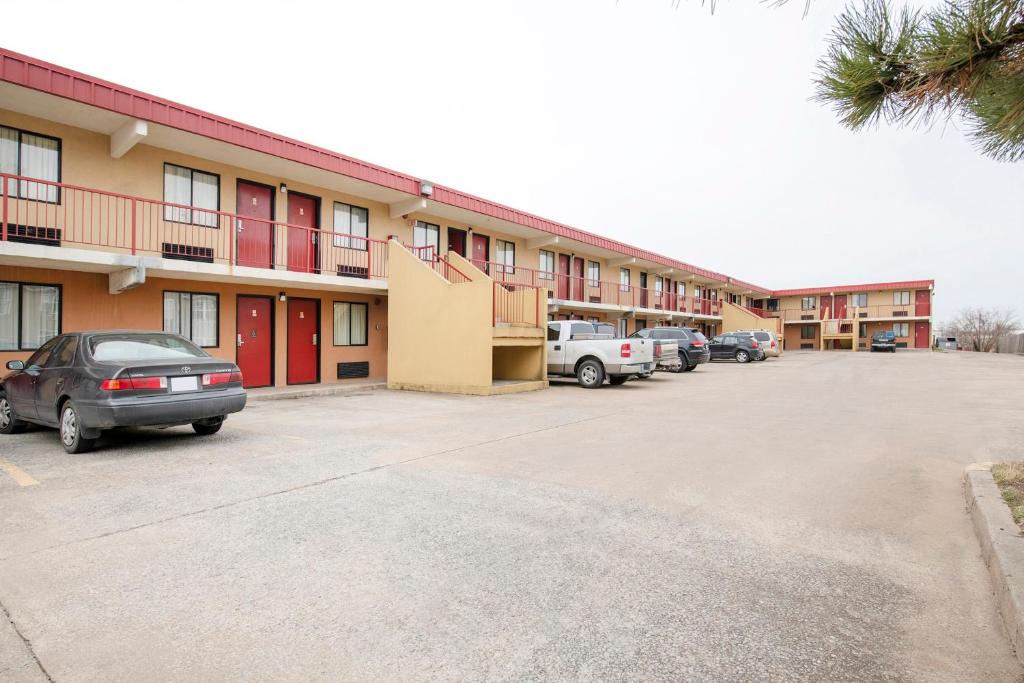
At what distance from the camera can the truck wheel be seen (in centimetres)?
1578

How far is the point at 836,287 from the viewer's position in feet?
168

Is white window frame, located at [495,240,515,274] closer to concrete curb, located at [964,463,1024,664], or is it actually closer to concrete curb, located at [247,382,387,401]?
concrete curb, located at [247,382,387,401]

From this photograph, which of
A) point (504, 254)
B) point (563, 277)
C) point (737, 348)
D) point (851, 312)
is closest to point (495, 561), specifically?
point (504, 254)

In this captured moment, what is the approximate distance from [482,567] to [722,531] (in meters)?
1.89

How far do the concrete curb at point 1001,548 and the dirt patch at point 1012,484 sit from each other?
42mm

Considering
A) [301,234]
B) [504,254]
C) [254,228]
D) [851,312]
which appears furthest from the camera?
[851,312]

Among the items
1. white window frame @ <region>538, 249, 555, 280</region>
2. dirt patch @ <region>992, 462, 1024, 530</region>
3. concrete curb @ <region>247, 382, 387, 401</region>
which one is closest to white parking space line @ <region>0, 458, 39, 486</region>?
concrete curb @ <region>247, 382, 387, 401</region>

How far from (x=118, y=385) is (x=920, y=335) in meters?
58.4

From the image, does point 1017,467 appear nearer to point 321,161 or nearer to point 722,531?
point 722,531

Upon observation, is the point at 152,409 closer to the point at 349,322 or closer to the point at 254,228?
the point at 254,228

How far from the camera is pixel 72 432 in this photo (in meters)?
6.75

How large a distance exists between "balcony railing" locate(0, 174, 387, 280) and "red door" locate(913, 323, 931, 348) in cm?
5044

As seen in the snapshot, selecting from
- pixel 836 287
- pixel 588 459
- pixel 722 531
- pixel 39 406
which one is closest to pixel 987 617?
pixel 722 531

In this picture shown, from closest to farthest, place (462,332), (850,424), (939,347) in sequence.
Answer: (850,424), (462,332), (939,347)
